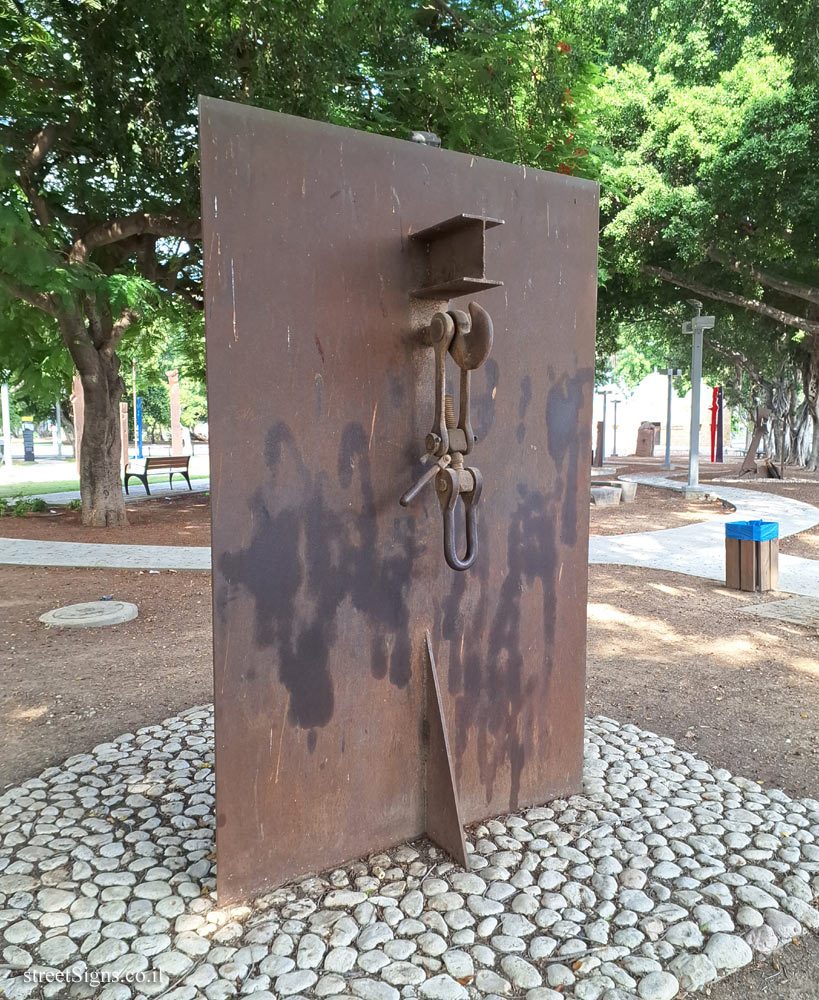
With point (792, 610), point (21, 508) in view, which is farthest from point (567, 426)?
point (21, 508)

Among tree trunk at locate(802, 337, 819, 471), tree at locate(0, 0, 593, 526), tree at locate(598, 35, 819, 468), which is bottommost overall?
tree trunk at locate(802, 337, 819, 471)

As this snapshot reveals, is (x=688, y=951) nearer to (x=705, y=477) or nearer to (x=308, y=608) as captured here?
(x=308, y=608)

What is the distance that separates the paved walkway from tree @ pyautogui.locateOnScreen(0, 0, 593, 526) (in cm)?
293

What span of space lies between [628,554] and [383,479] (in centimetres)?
742

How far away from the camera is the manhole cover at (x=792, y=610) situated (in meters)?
6.37

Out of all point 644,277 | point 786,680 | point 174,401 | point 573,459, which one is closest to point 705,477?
point 644,277

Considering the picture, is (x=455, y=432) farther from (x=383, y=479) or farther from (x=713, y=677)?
(x=713, y=677)

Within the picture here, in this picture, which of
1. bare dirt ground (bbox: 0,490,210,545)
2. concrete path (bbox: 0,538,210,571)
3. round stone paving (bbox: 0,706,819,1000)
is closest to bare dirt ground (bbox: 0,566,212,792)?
round stone paving (bbox: 0,706,819,1000)

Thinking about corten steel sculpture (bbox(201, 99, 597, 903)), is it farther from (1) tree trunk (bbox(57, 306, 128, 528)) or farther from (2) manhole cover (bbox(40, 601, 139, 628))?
(1) tree trunk (bbox(57, 306, 128, 528))

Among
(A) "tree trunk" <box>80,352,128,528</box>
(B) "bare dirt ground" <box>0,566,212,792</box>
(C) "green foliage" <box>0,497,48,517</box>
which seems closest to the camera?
(B) "bare dirt ground" <box>0,566,212,792</box>

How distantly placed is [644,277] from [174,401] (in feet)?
74.9

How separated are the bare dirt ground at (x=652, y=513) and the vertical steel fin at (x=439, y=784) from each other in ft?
29.0

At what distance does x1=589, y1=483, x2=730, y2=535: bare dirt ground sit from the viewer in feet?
39.3

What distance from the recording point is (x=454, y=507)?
2586 mm
